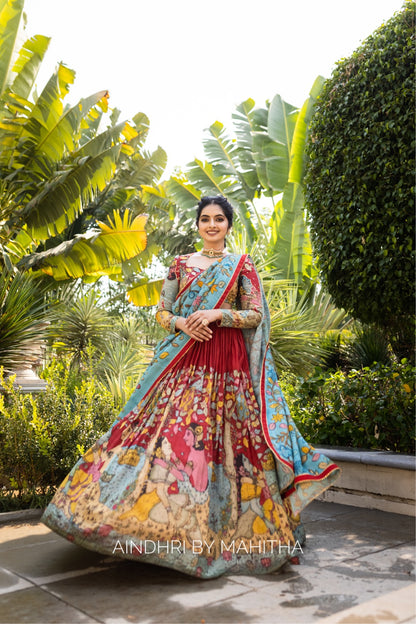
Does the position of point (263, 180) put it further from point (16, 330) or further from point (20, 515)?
point (20, 515)

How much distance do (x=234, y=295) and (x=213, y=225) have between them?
0.47 meters

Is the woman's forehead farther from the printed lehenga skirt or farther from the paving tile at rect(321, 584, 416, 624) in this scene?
the paving tile at rect(321, 584, 416, 624)

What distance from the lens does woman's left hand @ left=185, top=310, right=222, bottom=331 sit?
10.8ft

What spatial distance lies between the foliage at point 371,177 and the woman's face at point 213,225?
1.70 m

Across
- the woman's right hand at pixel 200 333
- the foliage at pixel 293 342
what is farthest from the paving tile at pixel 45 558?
the foliage at pixel 293 342

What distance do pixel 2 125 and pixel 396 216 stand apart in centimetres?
746

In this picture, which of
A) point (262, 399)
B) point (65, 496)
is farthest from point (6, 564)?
point (262, 399)

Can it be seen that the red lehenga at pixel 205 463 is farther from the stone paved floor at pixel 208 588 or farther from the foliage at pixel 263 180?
the foliage at pixel 263 180

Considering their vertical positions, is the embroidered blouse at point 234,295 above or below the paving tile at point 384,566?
above

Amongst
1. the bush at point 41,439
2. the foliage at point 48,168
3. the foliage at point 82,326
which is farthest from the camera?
the foliage at point 82,326

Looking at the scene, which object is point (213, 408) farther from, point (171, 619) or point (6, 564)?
point (6, 564)

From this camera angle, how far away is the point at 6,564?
3.24 meters

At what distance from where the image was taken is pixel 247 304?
354cm

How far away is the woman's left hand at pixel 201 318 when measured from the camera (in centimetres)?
331
